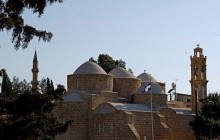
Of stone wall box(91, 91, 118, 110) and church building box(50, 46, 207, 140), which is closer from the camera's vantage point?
church building box(50, 46, 207, 140)

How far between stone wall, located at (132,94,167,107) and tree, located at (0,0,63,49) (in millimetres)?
23754

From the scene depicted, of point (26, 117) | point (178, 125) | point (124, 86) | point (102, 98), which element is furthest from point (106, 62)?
point (26, 117)

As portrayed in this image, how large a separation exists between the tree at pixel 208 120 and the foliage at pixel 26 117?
16268 millimetres

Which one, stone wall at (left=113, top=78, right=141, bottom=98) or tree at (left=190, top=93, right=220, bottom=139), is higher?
stone wall at (left=113, top=78, right=141, bottom=98)

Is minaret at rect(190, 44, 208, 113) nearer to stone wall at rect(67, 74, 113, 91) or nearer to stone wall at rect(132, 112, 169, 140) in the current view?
stone wall at rect(132, 112, 169, 140)

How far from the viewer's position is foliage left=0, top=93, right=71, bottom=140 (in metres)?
16.5

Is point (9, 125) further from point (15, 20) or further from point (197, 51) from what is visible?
point (197, 51)

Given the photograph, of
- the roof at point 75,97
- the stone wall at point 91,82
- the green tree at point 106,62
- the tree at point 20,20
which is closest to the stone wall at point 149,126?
the stone wall at point 91,82

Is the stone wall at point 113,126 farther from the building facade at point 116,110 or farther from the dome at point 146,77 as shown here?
the dome at point 146,77

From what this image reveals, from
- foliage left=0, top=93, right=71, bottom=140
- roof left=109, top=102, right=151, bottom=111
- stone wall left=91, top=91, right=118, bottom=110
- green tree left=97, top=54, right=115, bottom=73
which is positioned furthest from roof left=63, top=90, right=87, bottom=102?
green tree left=97, top=54, right=115, bottom=73

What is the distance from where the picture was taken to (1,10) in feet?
40.4

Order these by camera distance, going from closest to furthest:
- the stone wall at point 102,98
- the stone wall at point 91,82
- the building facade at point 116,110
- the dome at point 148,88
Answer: the building facade at point 116,110
the stone wall at point 102,98
the stone wall at point 91,82
the dome at point 148,88

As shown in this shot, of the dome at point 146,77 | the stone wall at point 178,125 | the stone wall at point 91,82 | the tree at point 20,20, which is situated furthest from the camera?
the dome at point 146,77

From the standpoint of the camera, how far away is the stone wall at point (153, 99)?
35891mm
